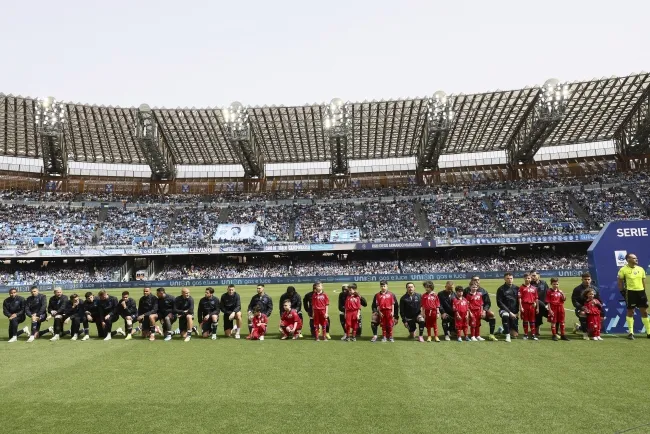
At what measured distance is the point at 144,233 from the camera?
51375 mm

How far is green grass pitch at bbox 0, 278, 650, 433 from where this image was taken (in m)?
5.70

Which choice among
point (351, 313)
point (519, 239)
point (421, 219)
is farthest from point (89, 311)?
point (421, 219)

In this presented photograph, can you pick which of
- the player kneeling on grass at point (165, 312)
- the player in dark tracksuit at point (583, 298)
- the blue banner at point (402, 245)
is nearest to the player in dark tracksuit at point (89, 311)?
the player kneeling on grass at point (165, 312)

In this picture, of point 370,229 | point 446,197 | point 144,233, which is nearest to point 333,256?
point 370,229

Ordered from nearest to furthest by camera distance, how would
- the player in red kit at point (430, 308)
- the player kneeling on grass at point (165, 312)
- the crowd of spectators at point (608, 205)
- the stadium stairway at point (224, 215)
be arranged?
the player in red kit at point (430, 308) → the player kneeling on grass at point (165, 312) → the crowd of spectators at point (608, 205) → the stadium stairway at point (224, 215)

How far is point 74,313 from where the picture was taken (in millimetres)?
13297

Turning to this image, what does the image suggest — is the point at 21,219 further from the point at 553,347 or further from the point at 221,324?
the point at 553,347

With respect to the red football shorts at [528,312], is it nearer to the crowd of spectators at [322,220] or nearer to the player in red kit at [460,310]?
the player in red kit at [460,310]

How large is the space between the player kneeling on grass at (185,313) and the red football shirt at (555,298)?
32.1ft

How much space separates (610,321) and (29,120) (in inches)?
1973

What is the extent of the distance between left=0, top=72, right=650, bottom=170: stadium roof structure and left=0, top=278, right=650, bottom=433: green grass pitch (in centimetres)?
3444

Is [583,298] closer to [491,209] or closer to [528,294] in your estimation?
[528,294]

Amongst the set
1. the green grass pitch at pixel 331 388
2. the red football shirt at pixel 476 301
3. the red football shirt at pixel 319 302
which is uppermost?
the red football shirt at pixel 319 302

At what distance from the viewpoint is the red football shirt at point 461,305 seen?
11.8 m
